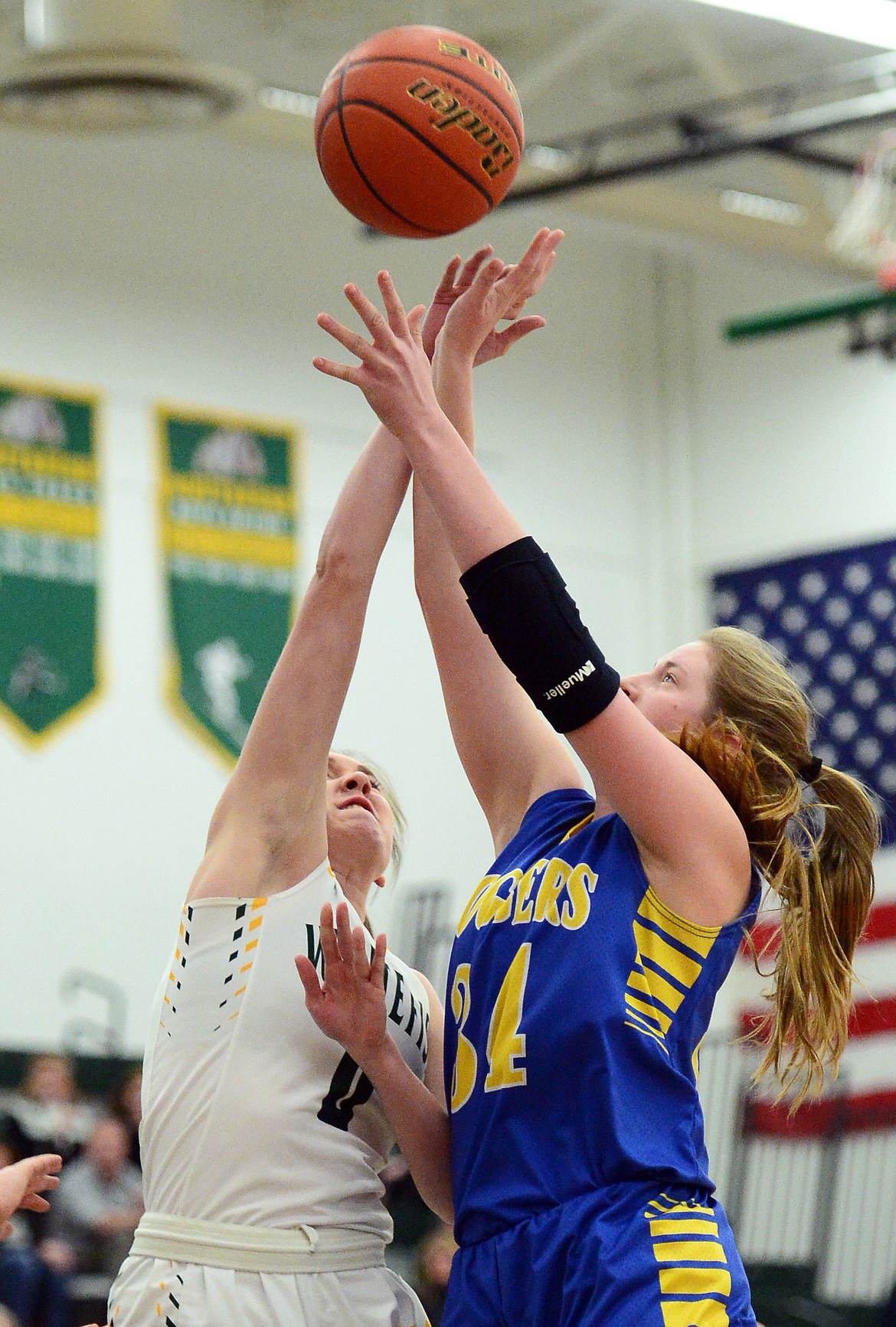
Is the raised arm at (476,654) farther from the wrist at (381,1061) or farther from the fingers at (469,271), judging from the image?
the wrist at (381,1061)

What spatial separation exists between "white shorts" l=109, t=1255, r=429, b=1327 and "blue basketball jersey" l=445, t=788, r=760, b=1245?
0.25 meters

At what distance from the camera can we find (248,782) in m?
3.15

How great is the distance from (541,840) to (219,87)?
19.1 ft

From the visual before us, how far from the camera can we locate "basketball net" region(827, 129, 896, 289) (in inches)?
376

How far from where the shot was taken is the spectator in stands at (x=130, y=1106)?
9.43 meters

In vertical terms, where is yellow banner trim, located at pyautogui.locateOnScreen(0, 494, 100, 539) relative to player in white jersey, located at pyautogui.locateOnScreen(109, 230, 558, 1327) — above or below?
above

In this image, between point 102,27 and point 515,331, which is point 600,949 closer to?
point 515,331

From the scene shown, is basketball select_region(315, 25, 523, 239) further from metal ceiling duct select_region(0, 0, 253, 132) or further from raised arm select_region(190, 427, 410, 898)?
metal ceiling duct select_region(0, 0, 253, 132)

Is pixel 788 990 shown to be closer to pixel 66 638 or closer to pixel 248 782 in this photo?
pixel 248 782

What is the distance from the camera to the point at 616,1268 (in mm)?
2719

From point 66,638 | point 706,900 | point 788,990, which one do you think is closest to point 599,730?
point 706,900

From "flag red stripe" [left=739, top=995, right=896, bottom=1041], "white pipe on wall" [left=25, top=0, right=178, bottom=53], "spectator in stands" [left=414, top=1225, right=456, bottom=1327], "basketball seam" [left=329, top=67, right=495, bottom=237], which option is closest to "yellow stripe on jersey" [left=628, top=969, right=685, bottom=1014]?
"basketball seam" [left=329, top=67, right=495, bottom=237]

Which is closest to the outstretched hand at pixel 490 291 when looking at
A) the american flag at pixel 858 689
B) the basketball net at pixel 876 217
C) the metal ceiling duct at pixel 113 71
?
the metal ceiling duct at pixel 113 71

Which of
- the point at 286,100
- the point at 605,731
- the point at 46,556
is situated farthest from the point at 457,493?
the point at 286,100
